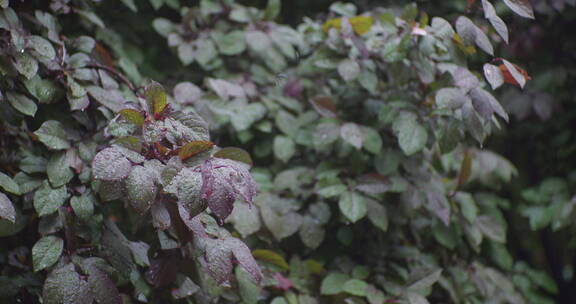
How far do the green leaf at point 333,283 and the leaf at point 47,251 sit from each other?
30.9 inches

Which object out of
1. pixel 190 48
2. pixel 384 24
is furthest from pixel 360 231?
pixel 190 48

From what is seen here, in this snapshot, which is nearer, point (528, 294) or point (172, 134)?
point (172, 134)

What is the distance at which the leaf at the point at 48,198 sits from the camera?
1201 millimetres

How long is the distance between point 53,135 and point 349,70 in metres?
0.91

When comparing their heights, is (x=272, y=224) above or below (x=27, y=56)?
below

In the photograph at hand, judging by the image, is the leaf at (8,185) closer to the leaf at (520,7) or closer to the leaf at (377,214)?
the leaf at (377,214)

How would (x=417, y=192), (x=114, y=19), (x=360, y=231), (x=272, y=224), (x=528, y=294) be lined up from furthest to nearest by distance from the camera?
(x=528, y=294)
(x=114, y=19)
(x=360, y=231)
(x=417, y=192)
(x=272, y=224)

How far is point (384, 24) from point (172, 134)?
85 centimetres

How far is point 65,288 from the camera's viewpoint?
109 centimetres

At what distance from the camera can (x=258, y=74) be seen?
204 cm

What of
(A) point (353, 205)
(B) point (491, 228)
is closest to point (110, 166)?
(A) point (353, 205)

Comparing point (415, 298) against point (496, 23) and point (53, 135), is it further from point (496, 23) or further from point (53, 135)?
point (53, 135)

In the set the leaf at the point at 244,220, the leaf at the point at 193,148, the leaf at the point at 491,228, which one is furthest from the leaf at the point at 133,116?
the leaf at the point at 491,228

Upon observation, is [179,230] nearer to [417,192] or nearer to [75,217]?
[75,217]
